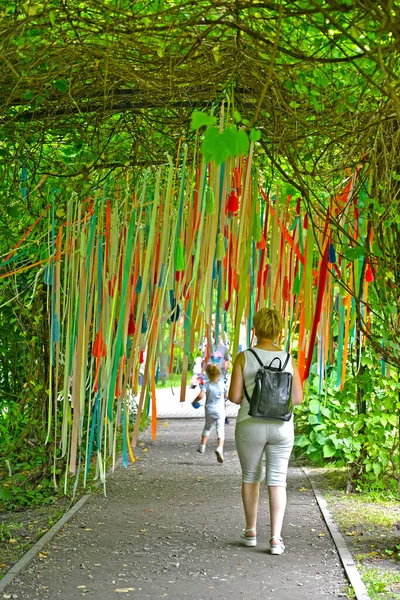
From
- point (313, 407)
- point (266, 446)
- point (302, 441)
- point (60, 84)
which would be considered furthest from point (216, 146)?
point (302, 441)

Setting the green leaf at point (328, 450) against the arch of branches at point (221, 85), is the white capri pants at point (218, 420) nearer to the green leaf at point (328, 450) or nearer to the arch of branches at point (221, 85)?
the green leaf at point (328, 450)

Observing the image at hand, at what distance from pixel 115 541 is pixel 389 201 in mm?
3415

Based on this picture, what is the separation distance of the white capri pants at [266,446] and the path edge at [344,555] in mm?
653

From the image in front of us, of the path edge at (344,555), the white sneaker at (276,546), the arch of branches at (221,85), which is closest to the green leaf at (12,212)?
the arch of branches at (221,85)

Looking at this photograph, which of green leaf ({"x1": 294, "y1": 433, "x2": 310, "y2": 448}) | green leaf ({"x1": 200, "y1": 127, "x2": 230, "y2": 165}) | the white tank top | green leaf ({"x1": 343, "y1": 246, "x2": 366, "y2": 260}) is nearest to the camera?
green leaf ({"x1": 200, "y1": 127, "x2": 230, "y2": 165})

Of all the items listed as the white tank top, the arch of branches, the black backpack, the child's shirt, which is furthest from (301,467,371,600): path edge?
the child's shirt

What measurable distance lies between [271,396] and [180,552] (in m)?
1.36

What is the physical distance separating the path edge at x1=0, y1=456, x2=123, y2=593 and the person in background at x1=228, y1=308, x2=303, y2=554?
2.95ft

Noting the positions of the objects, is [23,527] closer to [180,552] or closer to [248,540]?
[180,552]

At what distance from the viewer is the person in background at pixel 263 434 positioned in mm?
5945

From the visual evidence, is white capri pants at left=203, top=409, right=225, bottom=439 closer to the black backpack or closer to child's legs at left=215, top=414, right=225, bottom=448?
child's legs at left=215, top=414, right=225, bottom=448

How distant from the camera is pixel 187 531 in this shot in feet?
23.3

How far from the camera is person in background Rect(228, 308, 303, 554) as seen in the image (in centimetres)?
595

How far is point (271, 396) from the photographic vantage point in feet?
19.3
